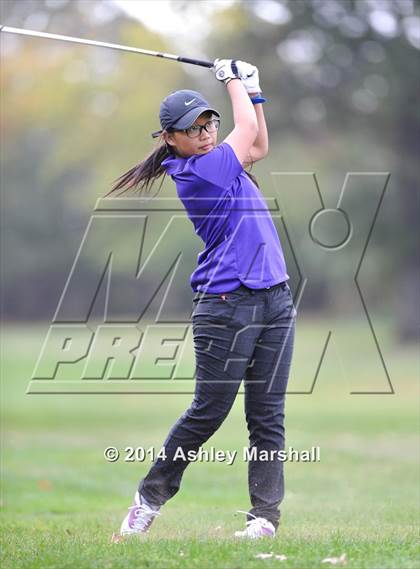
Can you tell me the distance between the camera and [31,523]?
7.73m

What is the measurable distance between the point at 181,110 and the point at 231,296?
0.99m

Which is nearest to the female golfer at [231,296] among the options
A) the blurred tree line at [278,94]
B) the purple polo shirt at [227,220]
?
the purple polo shirt at [227,220]

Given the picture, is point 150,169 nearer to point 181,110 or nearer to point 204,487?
point 181,110

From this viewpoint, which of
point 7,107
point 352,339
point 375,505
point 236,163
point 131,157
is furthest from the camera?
point 7,107

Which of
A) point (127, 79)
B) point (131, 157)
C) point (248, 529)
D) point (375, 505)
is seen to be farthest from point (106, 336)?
point (248, 529)

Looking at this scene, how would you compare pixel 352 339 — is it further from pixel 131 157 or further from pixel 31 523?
pixel 31 523

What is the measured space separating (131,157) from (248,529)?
29.3 meters

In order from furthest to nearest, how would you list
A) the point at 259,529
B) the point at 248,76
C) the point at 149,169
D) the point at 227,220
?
the point at 149,169, the point at 248,76, the point at 259,529, the point at 227,220

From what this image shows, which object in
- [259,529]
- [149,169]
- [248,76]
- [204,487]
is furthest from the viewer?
[204,487]

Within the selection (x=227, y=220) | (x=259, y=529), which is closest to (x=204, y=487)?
(x=259, y=529)

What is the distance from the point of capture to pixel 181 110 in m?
5.78

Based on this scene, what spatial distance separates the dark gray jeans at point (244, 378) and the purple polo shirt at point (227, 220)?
0.27ft

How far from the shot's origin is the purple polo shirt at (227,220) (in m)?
5.65

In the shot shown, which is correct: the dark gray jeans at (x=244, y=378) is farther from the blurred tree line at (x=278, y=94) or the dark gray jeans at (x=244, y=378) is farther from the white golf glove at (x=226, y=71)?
the blurred tree line at (x=278, y=94)
